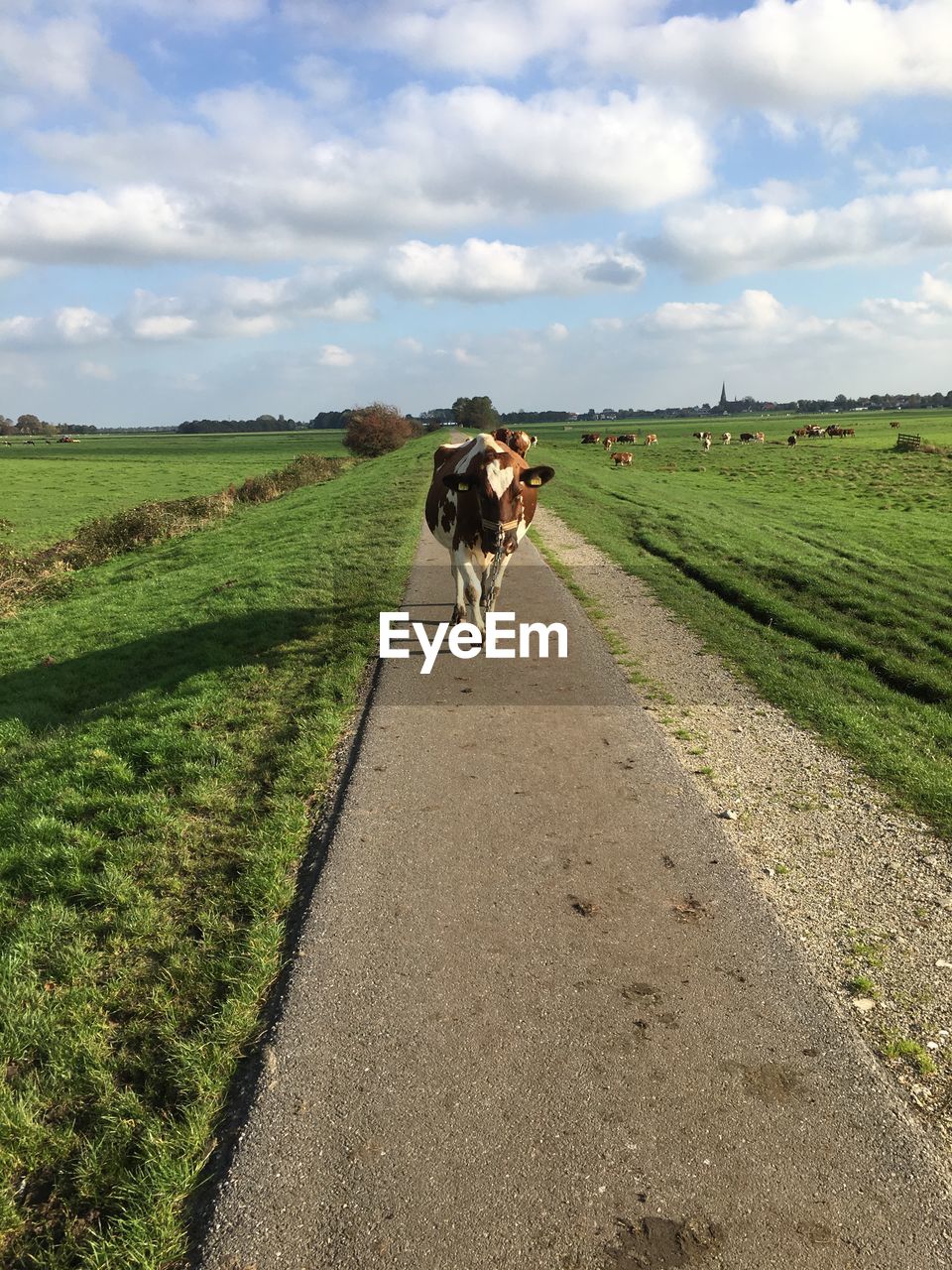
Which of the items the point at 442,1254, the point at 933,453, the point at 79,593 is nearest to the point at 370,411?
the point at 933,453

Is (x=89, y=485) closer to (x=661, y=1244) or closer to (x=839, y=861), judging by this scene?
(x=839, y=861)

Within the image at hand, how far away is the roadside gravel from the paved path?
245mm

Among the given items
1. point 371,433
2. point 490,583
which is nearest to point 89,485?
point 371,433

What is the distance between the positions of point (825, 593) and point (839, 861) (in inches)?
371

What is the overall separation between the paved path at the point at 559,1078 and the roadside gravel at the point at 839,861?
0.24 m

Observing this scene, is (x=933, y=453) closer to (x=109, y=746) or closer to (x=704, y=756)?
(x=704, y=756)

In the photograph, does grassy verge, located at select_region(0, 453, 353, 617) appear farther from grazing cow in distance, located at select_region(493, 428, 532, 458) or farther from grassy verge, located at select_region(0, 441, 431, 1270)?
grazing cow in distance, located at select_region(493, 428, 532, 458)

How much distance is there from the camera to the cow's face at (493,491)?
9852 mm

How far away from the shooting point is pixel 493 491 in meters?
9.83

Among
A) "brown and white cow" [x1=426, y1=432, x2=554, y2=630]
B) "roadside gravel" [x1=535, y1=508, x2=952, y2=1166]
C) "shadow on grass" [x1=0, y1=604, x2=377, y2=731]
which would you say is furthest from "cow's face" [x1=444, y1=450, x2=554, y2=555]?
"shadow on grass" [x1=0, y1=604, x2=377, y2=731]

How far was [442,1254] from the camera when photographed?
2.92 metres

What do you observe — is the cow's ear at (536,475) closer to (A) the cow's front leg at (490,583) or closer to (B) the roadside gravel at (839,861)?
(A) the cow's front leg at (490,583)

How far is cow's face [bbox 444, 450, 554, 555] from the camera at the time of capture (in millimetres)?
9852

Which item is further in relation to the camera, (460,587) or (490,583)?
(490,583)
